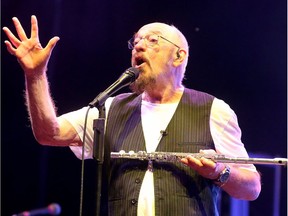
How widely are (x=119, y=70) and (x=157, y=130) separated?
2177 millimetres

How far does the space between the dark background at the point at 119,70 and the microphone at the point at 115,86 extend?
7.68ft

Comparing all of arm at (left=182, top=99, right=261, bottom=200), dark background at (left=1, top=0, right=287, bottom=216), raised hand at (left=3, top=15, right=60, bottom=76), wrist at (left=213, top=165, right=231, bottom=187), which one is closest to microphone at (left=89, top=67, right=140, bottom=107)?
raised hand at (left=3, top=15, right=60, bottom=76)

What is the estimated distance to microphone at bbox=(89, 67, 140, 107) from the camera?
220 cm

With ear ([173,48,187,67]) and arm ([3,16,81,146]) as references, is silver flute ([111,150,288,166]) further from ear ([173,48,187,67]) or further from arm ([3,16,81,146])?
ear ([173,48,187,67])

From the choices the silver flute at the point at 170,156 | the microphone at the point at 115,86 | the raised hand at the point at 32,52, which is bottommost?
the silver flute at the point at 170,156

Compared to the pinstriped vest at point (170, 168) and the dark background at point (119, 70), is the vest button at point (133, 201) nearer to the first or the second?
the pinstriped vest at point (170, 168)

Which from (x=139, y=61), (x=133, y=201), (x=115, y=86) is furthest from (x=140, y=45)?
(x=133, y=201)

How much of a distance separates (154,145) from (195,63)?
221cm

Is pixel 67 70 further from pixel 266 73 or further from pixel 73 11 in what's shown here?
pixel 266 73

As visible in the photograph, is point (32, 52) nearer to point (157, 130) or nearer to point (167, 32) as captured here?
point (157, 130)

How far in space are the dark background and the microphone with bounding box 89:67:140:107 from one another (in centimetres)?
234

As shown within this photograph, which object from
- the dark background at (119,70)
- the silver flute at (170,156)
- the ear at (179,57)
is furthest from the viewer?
the dark background at (119,70)

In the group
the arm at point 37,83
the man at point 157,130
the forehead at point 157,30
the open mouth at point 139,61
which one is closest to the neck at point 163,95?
the man at point 157,130

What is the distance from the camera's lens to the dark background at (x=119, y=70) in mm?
4625
